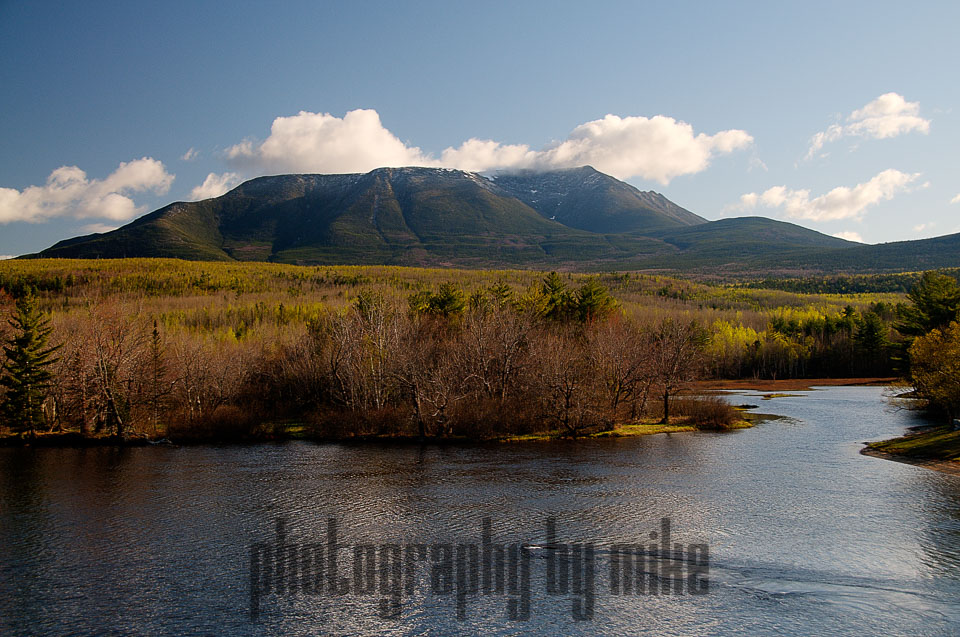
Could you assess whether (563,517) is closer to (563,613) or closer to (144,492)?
(563,613)

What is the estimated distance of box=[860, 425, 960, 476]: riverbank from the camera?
4094 centimetres

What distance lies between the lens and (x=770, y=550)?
24547mm

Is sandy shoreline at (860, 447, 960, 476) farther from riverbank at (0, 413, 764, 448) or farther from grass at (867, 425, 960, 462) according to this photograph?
riverbank at (0, 413, 764, 448)

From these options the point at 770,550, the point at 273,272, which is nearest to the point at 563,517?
the point at 770,550

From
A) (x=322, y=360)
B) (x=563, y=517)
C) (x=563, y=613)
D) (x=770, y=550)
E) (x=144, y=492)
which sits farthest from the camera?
(x=322, y=360)

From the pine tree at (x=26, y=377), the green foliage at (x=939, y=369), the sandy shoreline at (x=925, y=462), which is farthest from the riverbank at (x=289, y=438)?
the green foliage at (x=939, y=369)

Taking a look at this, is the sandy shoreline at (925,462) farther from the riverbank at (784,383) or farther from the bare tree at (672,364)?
the riverbank at (784,383)

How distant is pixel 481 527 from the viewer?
27562mm

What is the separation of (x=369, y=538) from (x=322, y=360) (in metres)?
44.7

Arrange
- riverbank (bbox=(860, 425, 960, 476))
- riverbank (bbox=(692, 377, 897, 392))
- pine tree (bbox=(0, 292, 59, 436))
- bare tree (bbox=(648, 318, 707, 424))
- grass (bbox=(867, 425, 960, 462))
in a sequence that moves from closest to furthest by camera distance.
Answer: riverbank (bbox=(860, 425, 960, 476)) → grass (bbox=(867, 425, 960, 462)) → pine tree (bbox=(0, 292, 59, 436)) → bare tree (bbox=(648, 318, 707, 424)) → riverbank (bbox=(692, 377, 897, 392))

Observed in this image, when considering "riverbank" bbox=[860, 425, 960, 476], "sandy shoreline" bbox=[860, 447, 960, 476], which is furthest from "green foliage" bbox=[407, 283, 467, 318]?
"sandy shoreline" bbox=[860, 447, 960, 476]

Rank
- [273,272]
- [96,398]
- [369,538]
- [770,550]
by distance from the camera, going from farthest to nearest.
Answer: [273,272]
[96,398]
[369,538]
[770,550]

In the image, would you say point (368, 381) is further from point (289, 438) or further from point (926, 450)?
point (926, 450)

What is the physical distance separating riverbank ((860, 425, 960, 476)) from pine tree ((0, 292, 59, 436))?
217ft
